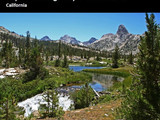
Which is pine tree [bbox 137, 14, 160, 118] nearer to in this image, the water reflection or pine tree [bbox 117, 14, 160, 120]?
pine tree [bbox 117, 14, 160, 120]

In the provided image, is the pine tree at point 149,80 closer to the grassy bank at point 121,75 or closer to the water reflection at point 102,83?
the grassy bank at point 121,75

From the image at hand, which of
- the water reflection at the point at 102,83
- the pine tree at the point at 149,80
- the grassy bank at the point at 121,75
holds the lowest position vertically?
the water reflection at the point at 102,83

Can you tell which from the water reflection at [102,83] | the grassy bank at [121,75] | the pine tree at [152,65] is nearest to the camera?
the pine tree at [152,65]

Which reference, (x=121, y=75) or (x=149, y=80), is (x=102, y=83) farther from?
(x=149, y=80)

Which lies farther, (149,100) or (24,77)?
(24,77)

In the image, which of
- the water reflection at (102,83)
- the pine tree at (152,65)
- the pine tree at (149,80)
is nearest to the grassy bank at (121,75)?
the water reflection at (102,83)

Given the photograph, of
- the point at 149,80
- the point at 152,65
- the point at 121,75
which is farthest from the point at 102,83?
the point at 152,65

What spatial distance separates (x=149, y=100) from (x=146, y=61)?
1.28m

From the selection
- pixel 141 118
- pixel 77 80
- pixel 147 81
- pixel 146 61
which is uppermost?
pixel 146 61

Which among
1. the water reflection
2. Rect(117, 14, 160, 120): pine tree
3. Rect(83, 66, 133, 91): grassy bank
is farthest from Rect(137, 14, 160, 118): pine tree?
the water reflection

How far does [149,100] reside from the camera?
4191mm

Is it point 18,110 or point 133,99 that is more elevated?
point 133,99
